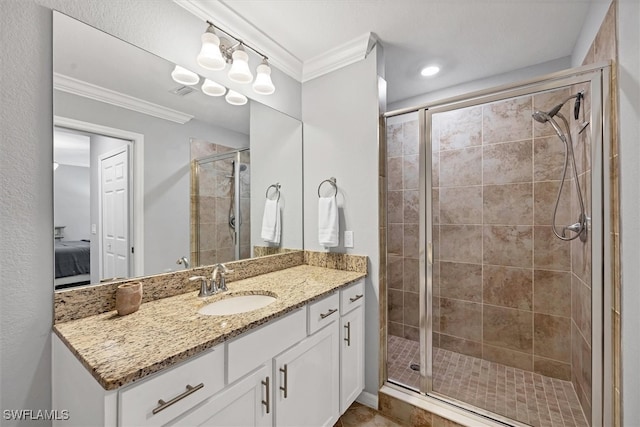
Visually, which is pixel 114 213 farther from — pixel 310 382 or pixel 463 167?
pixel 463 167

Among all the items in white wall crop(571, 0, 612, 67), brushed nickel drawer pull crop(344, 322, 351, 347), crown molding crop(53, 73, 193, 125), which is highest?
white wall crop(571, 0, 612, 67)

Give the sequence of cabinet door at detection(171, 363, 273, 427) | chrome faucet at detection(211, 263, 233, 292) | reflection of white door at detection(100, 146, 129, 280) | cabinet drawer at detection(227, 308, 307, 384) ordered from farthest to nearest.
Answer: chrome faucet at detection(211, 263, 233, 292) < reflection of white door at detection(100, 146, 129, 280) < cabinet drawer at detection(227, 308, 307, 384) < cabinet door at detection(171, 363, 273, 427)

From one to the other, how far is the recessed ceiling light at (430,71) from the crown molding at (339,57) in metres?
0.63

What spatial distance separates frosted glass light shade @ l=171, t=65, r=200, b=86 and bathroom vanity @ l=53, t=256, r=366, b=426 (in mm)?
1147

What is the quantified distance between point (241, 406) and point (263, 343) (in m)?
0.22

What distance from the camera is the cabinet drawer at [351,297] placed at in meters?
1.63

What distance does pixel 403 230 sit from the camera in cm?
253

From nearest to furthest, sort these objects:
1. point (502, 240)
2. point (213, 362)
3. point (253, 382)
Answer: point (213, 362)
point (253, 382)
point (502, 240)

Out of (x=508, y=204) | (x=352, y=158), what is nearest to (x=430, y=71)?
(x=352, y=158)

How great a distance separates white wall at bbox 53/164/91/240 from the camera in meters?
1.06

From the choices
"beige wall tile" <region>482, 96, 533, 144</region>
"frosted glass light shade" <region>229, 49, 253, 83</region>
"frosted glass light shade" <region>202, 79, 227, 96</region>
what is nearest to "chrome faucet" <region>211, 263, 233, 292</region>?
"frosted glass light shade" <region>202, 79, 227, 96</region>

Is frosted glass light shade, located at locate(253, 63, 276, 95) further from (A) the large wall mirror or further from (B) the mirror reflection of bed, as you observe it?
(B) the mirror reflection of bed

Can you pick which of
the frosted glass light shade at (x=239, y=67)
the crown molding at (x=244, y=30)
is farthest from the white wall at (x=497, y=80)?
the frosted glass light shade at (x=239, y=67)

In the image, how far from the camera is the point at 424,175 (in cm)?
180
